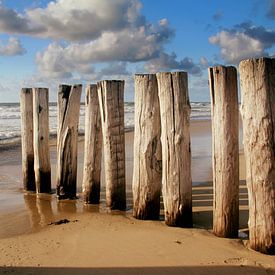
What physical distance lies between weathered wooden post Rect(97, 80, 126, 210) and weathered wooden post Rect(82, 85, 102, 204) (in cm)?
42

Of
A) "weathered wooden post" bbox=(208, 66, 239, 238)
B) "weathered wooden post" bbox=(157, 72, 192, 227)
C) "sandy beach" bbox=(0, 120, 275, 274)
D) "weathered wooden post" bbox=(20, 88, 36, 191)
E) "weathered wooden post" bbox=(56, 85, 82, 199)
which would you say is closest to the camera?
"sandy beach" bbox=(0, 120, 275, 274)

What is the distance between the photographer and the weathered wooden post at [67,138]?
7.16 meters

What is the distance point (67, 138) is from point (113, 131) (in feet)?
4.35

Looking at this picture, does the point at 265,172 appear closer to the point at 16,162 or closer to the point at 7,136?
the point at 16,162

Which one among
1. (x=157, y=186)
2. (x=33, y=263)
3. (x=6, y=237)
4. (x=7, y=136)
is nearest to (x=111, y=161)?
(x=157, y=186)

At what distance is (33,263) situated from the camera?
165 inches

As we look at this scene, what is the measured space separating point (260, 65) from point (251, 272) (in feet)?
6.41

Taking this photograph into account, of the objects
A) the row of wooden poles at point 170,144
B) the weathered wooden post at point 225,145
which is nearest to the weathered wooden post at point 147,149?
the row of wooden poles at point 170,144

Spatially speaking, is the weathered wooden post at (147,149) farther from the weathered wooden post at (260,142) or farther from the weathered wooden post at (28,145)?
the weathered wooden post at (28,145)

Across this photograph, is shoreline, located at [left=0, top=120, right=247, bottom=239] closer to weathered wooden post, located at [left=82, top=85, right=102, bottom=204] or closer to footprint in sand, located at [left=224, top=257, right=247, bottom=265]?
weathered wooden post, located at [left=82, top=85, right=102, bottom=204]

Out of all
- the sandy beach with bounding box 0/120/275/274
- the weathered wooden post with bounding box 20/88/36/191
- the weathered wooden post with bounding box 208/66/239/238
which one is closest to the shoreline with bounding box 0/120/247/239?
the sandy beach with bounding box 0/120/275/274

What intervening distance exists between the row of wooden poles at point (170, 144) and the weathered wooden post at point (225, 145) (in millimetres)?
11

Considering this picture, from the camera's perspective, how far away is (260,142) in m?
4.24

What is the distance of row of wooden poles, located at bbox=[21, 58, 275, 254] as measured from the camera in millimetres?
4242
